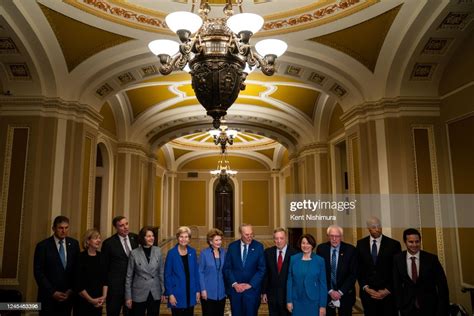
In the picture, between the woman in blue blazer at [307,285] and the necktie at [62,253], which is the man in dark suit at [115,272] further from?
the woman in blue blazer at [307,285]

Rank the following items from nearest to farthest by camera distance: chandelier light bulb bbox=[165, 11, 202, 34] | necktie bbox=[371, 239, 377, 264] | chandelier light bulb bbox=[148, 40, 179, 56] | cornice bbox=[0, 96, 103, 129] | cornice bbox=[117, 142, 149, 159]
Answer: chandelier light bulb bbox=[165, 11, 202, 34], chandelier light bulb bbox=[148, 40, 179, 56], necktie bbox=[371, 239, 377, 264], cornice bbox=[0, 96, 103, 129], cornice bbox=[117, 142, 149, 159]

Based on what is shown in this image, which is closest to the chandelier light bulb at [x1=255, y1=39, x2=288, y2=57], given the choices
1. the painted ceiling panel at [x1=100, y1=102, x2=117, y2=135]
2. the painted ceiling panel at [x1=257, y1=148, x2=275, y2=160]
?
the painted ceiling panel at [x1=100, y1=102, x2=117, y2=135]

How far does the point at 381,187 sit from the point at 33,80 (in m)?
5.72

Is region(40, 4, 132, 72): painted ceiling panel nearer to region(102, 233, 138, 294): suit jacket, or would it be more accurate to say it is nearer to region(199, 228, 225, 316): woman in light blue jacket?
region(102, 233, 138, 294): suit jacket

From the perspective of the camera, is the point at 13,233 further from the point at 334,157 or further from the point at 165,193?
the point at 165,193

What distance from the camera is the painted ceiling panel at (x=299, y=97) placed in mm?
8453

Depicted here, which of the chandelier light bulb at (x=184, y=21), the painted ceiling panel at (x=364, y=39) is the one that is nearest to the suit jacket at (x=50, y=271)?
the chandelier light bulb at (x=184, y=21)

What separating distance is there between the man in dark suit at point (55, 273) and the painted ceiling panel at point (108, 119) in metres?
4.91

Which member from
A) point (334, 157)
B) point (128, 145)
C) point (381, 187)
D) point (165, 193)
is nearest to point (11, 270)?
point (128, 145)

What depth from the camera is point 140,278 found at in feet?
11.9

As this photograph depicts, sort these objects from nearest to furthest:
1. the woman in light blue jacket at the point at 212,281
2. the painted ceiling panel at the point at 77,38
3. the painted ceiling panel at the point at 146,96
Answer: the woman in light blue jacket at the point at 212,281
the painted ceiling panel at the point at 77,38
the painted ceiling panel at the point at 146,96

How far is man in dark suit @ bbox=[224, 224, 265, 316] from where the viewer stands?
375 centimetres

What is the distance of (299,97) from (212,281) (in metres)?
6.01

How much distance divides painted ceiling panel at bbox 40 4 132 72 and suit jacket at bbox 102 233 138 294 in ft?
10.6
